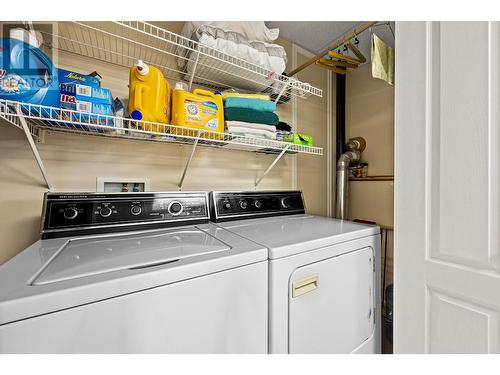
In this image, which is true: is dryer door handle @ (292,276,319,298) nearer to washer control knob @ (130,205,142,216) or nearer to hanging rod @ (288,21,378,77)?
washer control knob @ (130,205,142,216)

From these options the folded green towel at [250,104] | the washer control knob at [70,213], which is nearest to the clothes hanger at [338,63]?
the folded green towel at [250,104]

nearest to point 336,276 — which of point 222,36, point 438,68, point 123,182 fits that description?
point 438,68

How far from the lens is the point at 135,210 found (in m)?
1.18

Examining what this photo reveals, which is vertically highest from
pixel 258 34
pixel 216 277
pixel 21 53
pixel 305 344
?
pixel 258 34

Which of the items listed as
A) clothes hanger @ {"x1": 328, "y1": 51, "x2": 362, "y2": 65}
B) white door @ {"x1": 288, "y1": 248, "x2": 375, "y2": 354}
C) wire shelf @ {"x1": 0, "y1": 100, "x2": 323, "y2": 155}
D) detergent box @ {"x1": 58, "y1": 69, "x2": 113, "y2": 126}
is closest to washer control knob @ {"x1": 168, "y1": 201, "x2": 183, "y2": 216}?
wire shelf @ {"x1": 0, "y1": 100, "x2": 323, "y2": 155}

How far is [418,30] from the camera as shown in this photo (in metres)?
1.00

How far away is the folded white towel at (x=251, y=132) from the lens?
1401 millimetres

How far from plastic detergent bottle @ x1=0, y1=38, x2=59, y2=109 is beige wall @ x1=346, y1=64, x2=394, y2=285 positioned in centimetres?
247

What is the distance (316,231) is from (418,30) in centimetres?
106

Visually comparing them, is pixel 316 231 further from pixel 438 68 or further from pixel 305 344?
pixel 438 68

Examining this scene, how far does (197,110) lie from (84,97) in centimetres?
52

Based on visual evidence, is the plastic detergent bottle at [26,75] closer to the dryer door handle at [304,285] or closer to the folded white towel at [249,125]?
the folded white towel at [249,125]

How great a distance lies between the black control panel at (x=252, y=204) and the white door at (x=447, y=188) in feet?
2.71

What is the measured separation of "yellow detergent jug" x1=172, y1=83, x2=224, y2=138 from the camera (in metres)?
1.21
